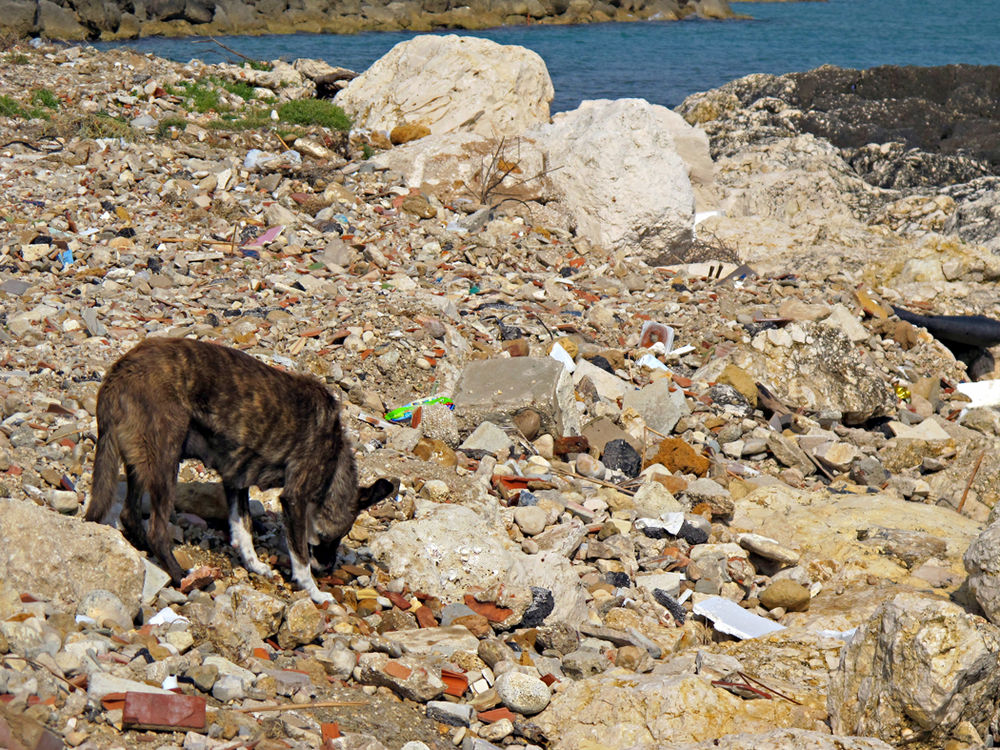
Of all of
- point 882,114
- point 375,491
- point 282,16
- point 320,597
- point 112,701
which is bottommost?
point 320,597

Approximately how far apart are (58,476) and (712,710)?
12.4ft

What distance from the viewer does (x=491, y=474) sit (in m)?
7.54

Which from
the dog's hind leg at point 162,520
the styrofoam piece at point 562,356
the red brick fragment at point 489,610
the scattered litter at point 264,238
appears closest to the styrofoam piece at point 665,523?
the red brick fragment at point 489,610

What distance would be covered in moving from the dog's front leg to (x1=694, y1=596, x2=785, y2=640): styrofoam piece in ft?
7.57

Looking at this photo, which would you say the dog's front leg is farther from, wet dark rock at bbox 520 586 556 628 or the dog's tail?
wet dark rock at bbox 520 586 556 628

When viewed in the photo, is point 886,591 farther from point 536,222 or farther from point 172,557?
point 536,222

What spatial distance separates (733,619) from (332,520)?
2473 mm

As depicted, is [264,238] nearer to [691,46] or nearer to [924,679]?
[924,679]

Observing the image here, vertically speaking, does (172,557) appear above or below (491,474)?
above

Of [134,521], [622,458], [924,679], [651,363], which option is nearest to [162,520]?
[134,521]

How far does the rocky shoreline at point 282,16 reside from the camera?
35250mm

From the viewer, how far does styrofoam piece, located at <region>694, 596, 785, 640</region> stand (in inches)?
235

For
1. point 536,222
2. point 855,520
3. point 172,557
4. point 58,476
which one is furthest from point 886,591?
point 536,222

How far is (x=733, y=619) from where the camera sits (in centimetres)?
611
